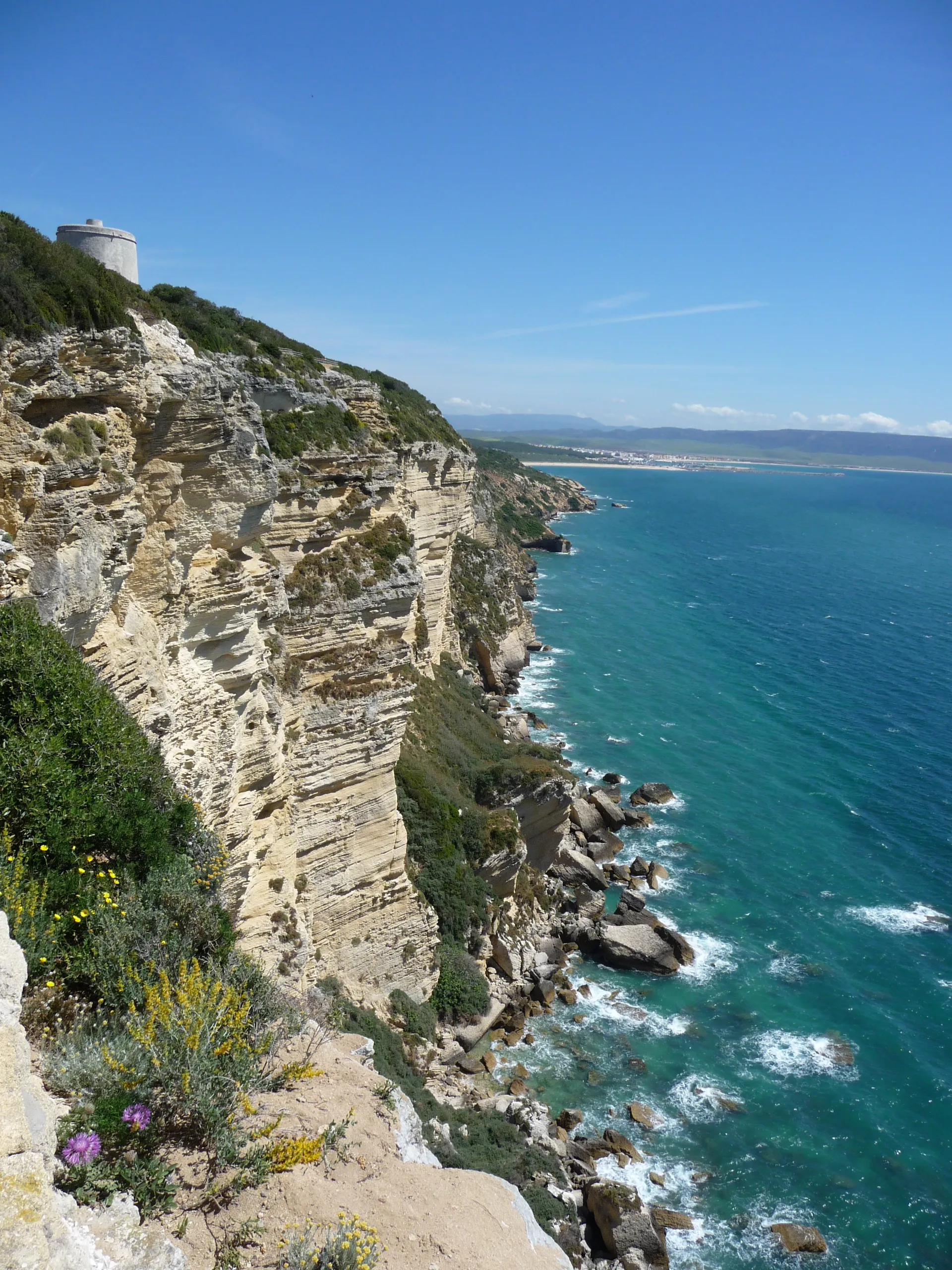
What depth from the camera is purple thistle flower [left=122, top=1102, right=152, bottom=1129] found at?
23.7ft

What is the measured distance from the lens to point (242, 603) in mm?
16391

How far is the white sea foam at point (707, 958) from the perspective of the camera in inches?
1154

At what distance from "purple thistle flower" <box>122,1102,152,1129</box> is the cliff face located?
6.77 meters

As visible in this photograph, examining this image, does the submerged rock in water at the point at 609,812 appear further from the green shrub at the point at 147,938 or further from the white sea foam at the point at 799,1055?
the green shrub at the point at 147,938

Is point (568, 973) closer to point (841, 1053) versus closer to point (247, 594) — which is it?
point (841, 1053)

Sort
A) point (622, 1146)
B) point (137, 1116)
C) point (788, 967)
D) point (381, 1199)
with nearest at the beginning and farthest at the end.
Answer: point (137, 1116) → point (381, 1199) → point (622, 1146) → point (788, 967)

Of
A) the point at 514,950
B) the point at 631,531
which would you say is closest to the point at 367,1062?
the point at 514,950

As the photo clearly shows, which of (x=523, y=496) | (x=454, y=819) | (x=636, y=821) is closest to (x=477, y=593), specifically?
(x=636, y=821)

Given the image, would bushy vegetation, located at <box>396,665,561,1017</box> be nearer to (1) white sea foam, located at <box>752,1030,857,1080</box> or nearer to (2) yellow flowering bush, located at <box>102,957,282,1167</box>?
(1) white sea foam, located at <box>752,1030,857,1080</box>

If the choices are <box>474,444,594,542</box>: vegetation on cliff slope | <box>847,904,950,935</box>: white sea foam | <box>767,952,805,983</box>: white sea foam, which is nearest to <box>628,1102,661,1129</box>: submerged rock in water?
<box>767,952,805,983</box>: white sea foam

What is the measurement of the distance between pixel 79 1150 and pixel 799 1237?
21052 mm

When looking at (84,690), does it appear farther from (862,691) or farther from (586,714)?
(862,691)

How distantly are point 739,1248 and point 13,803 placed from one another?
69.1 ft

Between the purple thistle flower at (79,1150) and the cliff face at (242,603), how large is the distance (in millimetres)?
6987
